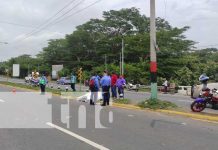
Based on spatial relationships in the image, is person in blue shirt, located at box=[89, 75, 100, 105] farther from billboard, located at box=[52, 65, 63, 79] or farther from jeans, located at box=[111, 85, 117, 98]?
billboard, located at box=[52, 65, 63, 79]

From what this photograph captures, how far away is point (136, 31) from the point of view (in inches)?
3472

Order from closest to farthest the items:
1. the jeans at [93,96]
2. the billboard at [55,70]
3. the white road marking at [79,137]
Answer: the white road marking at [79,137], the jeans at [93,96], the billboard at [55,70]

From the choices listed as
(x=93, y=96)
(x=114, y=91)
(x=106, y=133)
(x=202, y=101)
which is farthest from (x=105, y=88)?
(x=106, y=133)

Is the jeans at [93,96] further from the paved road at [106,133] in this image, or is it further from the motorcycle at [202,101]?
the motorcycle at [202,101]


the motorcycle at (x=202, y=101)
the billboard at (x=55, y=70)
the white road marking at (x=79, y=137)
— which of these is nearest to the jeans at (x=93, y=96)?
the motorcycle at (x=202, y=101)

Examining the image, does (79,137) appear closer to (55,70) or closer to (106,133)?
(106,133)

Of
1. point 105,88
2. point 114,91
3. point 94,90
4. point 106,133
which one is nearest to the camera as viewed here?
point 106,133

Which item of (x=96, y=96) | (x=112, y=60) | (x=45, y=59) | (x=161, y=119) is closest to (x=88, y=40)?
(x=112, y=60)

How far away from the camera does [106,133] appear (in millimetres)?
11516

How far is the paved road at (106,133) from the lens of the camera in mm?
9703

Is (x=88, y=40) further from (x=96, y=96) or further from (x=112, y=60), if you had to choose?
(x=96, y=96)

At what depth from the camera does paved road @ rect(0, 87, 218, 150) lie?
970 centimetres

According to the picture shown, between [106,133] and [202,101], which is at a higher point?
[202,101]

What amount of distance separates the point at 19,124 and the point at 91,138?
3.61 meters
